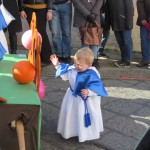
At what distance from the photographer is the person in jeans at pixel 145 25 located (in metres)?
5.98

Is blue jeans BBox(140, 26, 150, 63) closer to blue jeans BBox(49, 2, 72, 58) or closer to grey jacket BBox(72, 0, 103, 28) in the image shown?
grey jacket BBox(72, 0, 103, 28)

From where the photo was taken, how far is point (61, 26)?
585 centimetres

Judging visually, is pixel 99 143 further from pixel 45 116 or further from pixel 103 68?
pixel 103 68

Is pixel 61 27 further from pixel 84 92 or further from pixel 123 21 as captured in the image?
pixel 84 92

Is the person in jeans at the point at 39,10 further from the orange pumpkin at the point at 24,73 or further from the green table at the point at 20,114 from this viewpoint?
the green table at the point at 20,114

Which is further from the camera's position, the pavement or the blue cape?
the pavement

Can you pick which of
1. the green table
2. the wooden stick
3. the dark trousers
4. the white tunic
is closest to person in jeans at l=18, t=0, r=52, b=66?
the dark trousers

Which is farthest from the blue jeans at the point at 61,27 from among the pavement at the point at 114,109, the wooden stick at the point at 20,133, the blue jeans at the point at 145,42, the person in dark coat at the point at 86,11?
the wooden stick at the point at 20,133

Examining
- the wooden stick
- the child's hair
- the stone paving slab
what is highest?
the child's hair

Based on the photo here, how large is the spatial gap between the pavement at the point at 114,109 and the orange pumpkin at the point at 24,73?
774mm

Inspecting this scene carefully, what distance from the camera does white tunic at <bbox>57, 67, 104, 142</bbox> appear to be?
136 inches

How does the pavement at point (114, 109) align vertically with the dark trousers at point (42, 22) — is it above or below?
below

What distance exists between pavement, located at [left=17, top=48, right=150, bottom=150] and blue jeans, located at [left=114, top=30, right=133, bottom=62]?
8.7 inches

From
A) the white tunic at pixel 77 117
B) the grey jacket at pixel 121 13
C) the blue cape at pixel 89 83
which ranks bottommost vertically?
the white tunic at pixel 77 117
